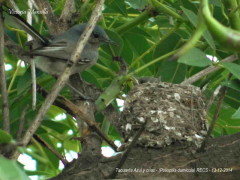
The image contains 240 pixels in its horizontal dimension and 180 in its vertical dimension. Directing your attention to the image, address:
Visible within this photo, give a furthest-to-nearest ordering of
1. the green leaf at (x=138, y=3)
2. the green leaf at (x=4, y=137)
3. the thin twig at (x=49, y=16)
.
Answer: the green leaf at (x=138, y=3), the thin twig at (x=49, y=16), the green leaf at (x=4, y=137)

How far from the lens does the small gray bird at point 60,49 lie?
11.1 feet

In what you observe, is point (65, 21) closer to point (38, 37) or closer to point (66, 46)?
point (38, 37)

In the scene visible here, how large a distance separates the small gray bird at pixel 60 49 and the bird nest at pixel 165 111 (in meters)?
0.44

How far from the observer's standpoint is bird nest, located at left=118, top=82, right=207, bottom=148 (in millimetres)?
3037

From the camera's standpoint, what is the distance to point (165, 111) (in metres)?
3.27

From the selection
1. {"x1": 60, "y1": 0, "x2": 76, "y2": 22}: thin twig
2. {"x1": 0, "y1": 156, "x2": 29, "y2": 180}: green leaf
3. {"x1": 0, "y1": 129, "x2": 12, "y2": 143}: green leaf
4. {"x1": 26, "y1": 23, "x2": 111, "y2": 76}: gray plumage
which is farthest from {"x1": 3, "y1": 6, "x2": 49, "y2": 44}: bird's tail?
{"x1": 0, "y1": 156, "x2": 29, "y2": 180}: green leaf

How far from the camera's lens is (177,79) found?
344 centimetres

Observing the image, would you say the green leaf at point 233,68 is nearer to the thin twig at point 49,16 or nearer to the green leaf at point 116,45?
the green leaf at point 116,45

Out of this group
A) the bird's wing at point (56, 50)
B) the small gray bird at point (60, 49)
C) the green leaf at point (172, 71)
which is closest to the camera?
the green leaf at point (172, 71)

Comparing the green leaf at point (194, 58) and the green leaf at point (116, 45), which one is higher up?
the green leaf at point (116, 45)

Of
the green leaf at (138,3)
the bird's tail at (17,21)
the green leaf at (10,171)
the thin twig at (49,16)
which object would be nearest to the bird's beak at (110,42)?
the green leaf at (138,3)

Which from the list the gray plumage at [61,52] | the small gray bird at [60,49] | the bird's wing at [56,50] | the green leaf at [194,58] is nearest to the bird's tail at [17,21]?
the small gray bird at [60,49]

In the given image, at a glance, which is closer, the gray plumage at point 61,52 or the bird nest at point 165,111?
the bird nest at point 165,111

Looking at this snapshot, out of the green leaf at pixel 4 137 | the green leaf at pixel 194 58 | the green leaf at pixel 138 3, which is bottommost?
the green leaf at pixel 4 137
